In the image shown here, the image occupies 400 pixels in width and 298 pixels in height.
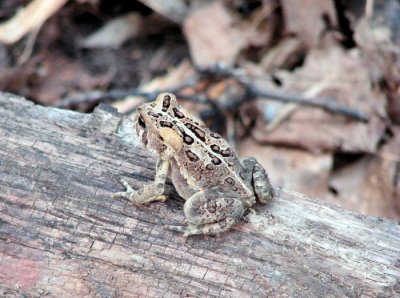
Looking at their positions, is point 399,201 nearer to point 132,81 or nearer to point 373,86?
point 373,86

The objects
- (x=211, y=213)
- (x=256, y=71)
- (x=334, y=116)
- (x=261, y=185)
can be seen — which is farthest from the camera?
(x=256, y=71)

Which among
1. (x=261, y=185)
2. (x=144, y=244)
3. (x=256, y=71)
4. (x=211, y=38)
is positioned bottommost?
(x=256, y=71)

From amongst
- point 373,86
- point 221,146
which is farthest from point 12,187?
point 373,86

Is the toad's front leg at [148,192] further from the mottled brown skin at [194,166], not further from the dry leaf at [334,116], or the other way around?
the dry leaf at [334,116]

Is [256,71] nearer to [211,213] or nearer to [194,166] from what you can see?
[194,166]

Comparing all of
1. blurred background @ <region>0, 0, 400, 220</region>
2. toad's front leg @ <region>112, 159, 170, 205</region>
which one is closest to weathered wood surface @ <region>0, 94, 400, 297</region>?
toad's front leg @ <region>112, 159, 170, 205</region>

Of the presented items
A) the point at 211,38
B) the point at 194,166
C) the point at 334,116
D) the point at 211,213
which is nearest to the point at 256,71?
the point at 211,38

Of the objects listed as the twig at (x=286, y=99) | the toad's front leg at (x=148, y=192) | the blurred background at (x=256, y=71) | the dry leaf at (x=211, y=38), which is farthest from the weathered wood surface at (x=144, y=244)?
the dry leaf at (x=211, y=38)

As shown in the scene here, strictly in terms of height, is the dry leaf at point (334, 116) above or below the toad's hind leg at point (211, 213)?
below
